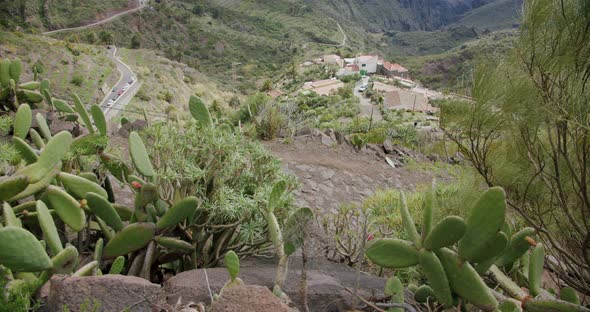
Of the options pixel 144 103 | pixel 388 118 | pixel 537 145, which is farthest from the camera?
pixel 144 103

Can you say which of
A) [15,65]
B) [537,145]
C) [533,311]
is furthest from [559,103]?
[15,65]

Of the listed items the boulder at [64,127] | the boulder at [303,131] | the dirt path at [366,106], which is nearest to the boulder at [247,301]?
the boulder at [64,127]

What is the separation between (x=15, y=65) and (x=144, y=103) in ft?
69.5

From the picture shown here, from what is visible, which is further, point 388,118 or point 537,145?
point 388,118

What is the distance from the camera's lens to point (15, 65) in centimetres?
498

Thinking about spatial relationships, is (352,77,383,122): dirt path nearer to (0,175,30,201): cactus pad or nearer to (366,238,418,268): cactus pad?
(366,238,418,268): cactus pad

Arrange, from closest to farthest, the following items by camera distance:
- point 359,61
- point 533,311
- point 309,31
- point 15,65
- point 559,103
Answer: point 533,311, point 559,103, point 15,65, point 359,61, point 309,31

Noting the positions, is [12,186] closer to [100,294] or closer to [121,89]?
[100,294]

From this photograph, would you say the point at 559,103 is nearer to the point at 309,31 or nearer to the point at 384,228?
the point at 384,228

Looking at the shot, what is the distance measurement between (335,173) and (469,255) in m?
4.98

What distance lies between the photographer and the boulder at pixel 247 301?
163 cm

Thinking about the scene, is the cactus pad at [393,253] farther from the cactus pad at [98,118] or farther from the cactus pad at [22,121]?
the cactus pad at [22,121]

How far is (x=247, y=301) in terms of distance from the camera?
1.65 metres

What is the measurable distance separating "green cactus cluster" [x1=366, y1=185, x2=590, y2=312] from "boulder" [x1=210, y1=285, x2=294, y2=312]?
559mm
